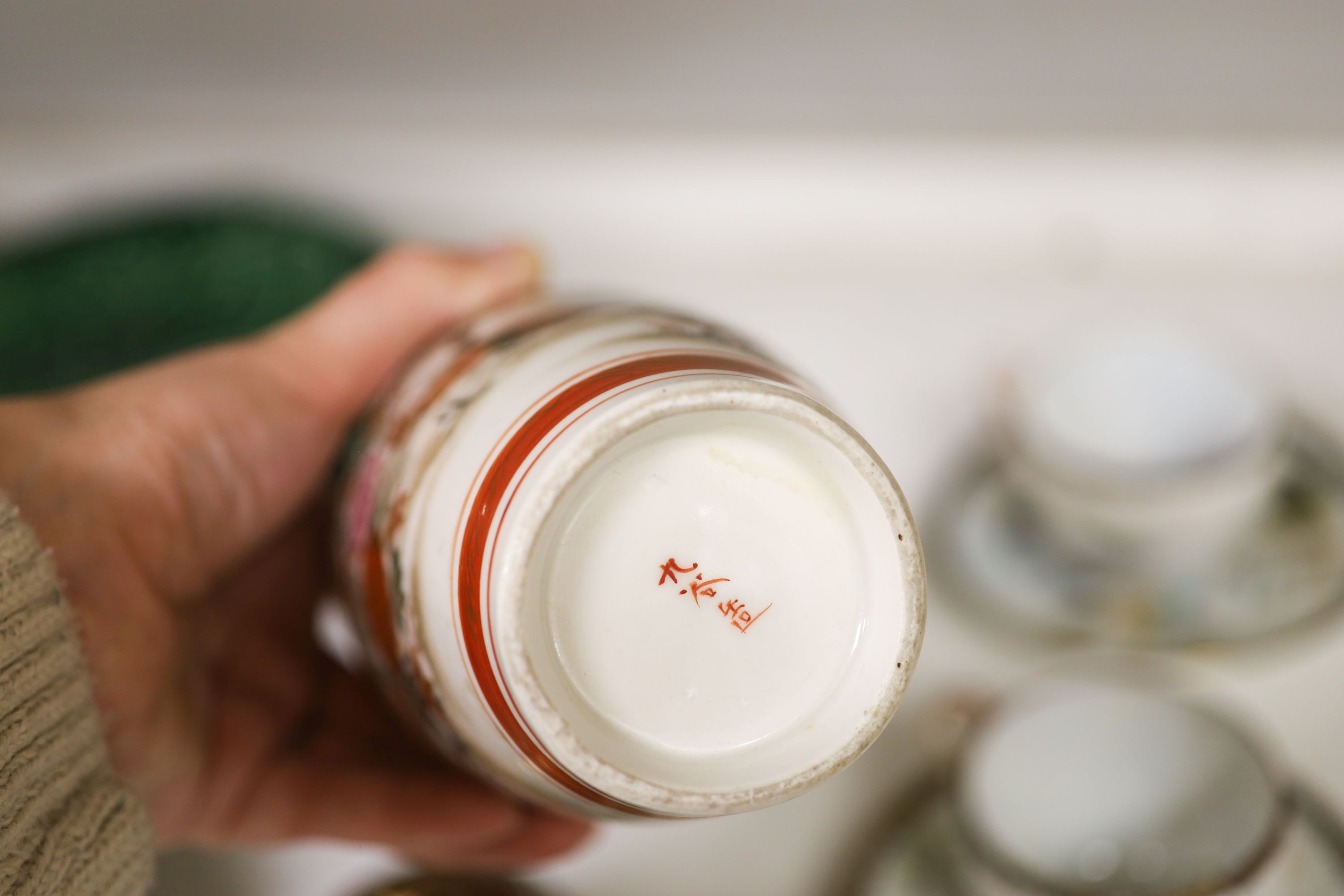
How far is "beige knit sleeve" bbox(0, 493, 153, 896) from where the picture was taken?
30 centimetres

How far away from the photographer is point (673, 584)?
Result: 263 millimetres

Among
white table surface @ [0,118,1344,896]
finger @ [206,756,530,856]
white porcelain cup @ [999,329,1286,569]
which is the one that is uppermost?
white table surface @ [0,118,1344,896]

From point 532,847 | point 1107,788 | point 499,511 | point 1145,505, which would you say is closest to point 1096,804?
point 1107,788

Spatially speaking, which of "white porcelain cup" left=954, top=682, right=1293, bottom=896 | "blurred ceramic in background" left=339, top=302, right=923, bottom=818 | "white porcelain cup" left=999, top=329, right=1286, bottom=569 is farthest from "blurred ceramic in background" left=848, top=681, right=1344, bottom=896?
"blurred ceramic in background" left=339, top=302, right=923, bottom=818

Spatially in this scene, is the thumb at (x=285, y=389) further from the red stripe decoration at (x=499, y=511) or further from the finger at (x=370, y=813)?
the red stripe decoration at (x=499, y=511)

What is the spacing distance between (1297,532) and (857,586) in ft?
1.35

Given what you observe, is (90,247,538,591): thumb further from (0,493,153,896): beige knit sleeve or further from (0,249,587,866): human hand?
(0,493,153,896): beige knit sleeve

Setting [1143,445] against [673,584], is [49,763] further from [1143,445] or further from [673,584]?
[1143,445]

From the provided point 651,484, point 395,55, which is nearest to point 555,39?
point 395,55
